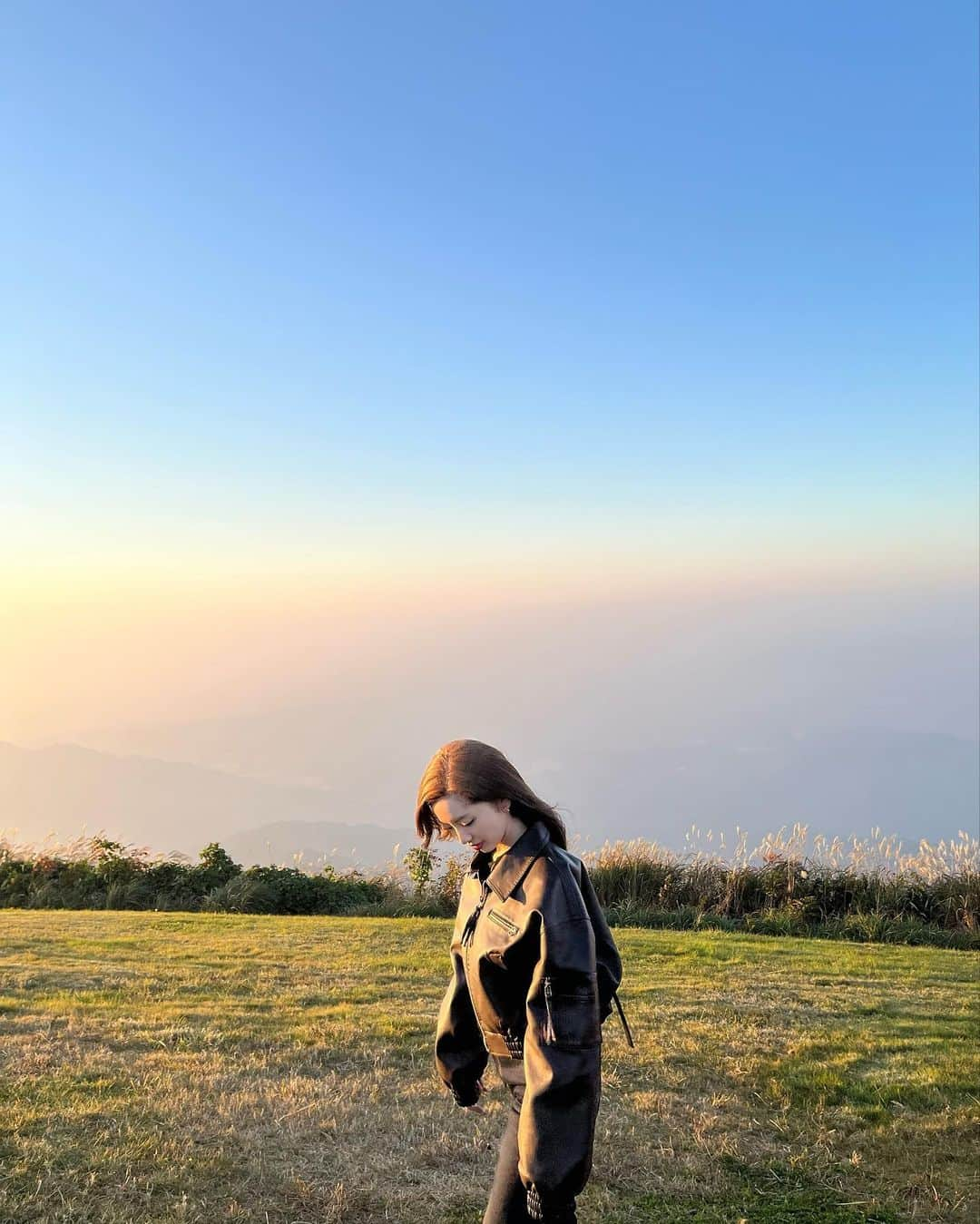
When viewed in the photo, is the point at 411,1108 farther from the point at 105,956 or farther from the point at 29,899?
the point at 29,899

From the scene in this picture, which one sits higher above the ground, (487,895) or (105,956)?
(487,895)

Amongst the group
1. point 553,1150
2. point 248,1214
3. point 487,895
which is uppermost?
point 487,895

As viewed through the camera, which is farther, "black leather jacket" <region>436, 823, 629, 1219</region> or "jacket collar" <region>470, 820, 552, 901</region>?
"jacket collar" <region>470, 820, 552, 901</region>

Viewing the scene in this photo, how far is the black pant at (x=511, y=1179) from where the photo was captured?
129 inches

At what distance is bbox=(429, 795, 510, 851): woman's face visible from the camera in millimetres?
3428

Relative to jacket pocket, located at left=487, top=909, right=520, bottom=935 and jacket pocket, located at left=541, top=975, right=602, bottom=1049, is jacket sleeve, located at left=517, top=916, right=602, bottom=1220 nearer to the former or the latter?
jacket pocket, located at left=541, top=975, right=602, bottom=1049

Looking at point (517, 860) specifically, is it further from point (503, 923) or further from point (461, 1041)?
point (461, 1041)

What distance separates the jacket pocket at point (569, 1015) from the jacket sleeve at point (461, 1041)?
2.10 ft

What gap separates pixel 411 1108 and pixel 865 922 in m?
9.76

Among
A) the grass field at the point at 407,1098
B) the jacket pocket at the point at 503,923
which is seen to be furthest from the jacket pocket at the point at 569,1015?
the grass field at the point at 407,1098

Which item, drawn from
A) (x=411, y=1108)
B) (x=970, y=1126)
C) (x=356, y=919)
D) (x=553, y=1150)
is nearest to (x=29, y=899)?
(x=356, y=919)

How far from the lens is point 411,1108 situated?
6.33 m

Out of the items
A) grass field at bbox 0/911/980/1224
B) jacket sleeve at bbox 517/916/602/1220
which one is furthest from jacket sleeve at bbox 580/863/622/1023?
grass field at bbox 0/911/980/1224

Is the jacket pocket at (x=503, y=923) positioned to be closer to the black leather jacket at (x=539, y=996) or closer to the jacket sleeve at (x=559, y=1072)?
the black leather jacket at (x=539, y=996)
